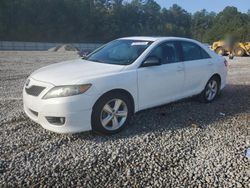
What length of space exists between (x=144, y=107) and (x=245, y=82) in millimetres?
6321

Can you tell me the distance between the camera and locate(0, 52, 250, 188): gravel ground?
11.2ft

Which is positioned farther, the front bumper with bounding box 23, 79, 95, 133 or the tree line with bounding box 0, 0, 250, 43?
the tree line with bounding box 0, 0, 250, 43

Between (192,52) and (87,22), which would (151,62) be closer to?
(192,52)

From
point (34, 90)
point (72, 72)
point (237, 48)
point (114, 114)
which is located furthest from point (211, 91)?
point (237, 48)

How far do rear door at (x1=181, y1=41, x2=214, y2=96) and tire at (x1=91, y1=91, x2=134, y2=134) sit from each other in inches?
68.7

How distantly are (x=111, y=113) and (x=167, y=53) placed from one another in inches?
72.2

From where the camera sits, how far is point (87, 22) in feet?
268

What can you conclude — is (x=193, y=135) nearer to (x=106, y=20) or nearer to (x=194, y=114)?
(x=194, y=114)

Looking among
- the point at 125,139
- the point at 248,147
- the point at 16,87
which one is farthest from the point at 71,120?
the point at 16,87

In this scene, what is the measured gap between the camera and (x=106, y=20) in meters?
84.8

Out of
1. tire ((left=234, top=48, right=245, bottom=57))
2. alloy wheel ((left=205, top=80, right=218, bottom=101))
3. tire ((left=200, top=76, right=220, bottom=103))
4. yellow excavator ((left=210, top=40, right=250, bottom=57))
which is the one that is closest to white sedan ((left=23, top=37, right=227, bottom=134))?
tire ((left=200, top=76, right=220, bottom=103))

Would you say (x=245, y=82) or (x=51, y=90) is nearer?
(x=51, y=90)

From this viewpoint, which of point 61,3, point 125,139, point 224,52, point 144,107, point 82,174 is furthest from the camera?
point 61,3

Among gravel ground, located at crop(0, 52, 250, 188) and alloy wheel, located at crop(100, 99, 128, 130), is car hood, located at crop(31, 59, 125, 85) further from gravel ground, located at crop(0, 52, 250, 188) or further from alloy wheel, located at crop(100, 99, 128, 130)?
gravel ground, located at crop(0, 52, 250, 188)
